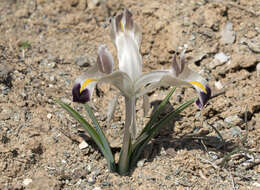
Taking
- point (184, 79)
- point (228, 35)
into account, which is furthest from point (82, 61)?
point (184, 79)

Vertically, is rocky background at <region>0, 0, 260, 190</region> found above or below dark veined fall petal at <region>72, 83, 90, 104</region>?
below

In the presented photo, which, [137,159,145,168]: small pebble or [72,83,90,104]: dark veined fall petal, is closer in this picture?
[72,83,90,104]: dark veined fall petal

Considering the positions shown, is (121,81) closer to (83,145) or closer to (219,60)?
(83,145)

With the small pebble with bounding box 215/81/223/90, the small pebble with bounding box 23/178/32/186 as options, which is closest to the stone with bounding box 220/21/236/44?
the small pebble with bounding box 215/81/223/90

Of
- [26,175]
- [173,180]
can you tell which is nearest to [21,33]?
[26,175]

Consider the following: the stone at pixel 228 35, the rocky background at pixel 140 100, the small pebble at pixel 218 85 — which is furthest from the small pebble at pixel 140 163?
the stone at pixel 228 35

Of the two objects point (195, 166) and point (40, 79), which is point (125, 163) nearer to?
point (195, 166)

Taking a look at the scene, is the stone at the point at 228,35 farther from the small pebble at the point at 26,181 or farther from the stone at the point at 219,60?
the small pebble at the point at 26,181

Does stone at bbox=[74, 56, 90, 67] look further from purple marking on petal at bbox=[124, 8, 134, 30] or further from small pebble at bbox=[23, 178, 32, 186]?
small pebble at bbox=[23, 178, 32, 186]
